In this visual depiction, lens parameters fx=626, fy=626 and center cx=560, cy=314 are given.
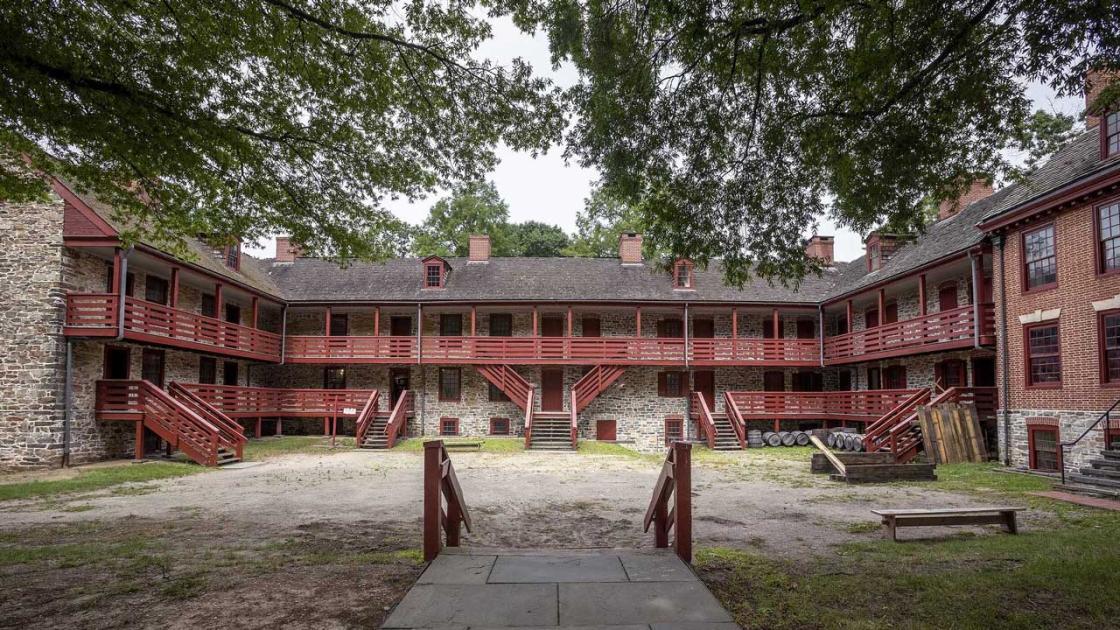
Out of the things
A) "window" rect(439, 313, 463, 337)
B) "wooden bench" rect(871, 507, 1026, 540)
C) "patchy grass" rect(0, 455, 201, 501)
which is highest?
"window" rect(439, 313, 463, 337)

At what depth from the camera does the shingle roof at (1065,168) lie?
14.5 m

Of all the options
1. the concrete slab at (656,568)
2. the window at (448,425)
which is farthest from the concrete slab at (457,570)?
the window at (448,425)

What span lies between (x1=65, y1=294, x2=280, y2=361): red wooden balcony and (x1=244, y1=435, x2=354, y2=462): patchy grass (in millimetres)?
3292

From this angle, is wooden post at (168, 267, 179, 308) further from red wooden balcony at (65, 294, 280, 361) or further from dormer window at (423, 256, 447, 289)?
dormer window at (423, 256, 447, 289)

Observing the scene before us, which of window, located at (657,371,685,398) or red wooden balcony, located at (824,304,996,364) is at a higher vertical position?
red wooden balcony, located at (824,304,996,364)

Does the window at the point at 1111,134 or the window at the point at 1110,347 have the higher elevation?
the window at the point at 1111,134

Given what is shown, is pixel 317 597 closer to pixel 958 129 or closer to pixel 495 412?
pixel 958 129

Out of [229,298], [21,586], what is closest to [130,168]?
[21,586]

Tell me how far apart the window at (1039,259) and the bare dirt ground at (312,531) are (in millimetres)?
6917

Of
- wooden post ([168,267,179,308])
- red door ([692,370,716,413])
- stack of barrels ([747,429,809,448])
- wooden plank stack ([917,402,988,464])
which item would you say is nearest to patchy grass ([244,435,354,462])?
wooden post ([168,267,179,308])

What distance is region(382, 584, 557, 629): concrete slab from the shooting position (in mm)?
4277

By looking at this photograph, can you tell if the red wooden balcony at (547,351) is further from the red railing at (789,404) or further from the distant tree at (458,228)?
the distant tree at (458,228)

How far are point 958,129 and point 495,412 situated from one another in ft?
71.6

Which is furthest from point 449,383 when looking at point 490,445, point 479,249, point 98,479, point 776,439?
point 98,479
